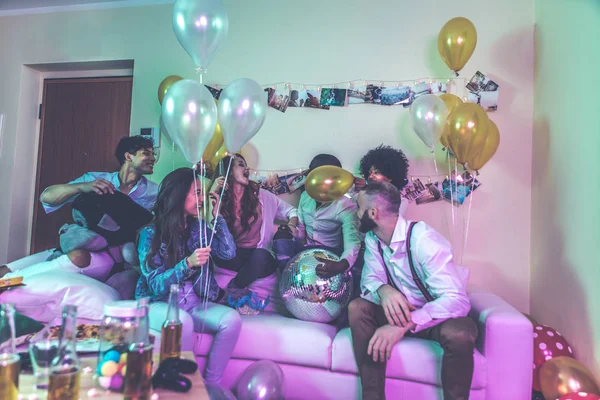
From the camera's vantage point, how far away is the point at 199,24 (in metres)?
1.94

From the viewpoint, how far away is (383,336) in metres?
1.78

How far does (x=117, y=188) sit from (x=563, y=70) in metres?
2.57

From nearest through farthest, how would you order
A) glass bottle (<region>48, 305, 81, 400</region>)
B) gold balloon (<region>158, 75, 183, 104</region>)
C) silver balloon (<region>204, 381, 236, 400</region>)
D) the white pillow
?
1. glass bottle (<region>48, 305, 81, 400</region>)
2. silver balloon (<region>204, 381, 236, 400</region>)
3. the white pillow
4. gold balloon (<region>158, 75, 183, 104</region>)

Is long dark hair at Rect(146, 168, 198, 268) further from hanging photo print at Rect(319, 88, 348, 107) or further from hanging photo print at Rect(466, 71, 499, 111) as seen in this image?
hanging photo print at Rect(466, 71, 499, 111)

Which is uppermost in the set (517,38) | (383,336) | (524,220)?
(517,38)

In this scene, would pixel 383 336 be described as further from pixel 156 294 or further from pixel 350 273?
pixel 156 294

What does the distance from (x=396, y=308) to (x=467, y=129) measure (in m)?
0.97

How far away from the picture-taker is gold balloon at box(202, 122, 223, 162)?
8.16 feet

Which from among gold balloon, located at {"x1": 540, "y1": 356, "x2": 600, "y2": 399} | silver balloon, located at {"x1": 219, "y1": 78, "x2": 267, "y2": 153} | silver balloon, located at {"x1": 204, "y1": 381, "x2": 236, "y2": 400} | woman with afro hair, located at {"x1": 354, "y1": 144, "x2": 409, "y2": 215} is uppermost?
silver balloon, located at {"x1": 219, "y1": 78, "x2": 267, "y2": 153}

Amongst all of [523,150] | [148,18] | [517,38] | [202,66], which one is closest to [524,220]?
[523,150]

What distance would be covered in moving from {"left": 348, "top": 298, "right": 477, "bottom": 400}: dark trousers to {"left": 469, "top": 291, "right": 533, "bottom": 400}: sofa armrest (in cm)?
10

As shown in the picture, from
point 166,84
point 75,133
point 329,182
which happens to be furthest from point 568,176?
point 75,133

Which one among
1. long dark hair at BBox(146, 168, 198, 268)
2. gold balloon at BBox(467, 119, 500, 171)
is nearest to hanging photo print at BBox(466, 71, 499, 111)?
gold balloon at BBox(467, 119, 500, 171)

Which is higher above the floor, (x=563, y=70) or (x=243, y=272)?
(x=563, y=70)
